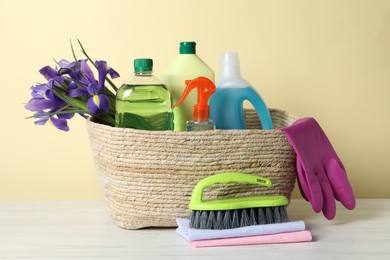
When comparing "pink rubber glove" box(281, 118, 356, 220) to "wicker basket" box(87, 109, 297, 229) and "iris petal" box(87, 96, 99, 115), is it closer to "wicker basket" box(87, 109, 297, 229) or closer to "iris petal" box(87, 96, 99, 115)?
"wicker basket" box(87, 109, 297, 229)

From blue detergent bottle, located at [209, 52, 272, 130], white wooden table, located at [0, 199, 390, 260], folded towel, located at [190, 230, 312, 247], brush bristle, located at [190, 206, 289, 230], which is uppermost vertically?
blue detergent bottle, located at [209, 52, 272, 130]

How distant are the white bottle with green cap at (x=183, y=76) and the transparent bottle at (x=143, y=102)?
0.10ft

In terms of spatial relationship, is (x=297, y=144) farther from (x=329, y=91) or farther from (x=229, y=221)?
(x=329, y=91)

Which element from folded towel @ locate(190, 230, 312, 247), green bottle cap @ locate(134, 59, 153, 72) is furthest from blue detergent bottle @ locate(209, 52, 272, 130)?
folded towel @ locate(190, 230, 312, 247)

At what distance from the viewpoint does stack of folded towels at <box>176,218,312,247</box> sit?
3.81ft

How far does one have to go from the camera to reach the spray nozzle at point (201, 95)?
4.17 feet

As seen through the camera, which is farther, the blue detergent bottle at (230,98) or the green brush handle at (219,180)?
the blue detergent bottle at (230,98)

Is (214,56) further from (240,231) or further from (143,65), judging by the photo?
(240,231)

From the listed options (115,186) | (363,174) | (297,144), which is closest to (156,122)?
(115,186)

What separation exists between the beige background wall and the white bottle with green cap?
0.29 m

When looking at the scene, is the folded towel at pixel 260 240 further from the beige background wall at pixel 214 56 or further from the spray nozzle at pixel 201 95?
the beige background wall at pixel 214 56

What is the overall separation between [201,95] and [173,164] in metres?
0.15

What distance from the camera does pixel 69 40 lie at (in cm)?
161

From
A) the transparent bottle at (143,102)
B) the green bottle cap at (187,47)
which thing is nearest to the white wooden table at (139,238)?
the transparent bottle at (143,102)
